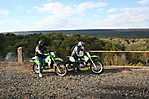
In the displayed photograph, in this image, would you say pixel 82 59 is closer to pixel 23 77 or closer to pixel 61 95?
pixel 23 77

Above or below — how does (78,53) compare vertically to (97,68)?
above

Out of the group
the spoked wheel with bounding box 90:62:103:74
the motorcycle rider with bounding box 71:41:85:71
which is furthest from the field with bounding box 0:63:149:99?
the motorcycle rider with bounding box 71:41:85:71

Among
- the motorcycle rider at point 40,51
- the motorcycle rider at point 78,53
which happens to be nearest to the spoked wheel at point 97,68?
the motorcycle rider at point 78,53

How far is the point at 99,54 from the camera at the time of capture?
76.6 ft

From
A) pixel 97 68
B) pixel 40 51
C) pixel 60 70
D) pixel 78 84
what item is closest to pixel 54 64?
pixel 60 70

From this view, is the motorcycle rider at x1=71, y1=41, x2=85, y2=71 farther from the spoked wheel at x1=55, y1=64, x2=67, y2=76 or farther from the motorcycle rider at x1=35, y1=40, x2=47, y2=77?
the motorcycle rider at x1=35, y1=40, x2=47, y2=77

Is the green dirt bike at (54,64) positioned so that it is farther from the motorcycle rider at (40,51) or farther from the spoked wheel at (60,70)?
the motorcycle rider at (40,51)

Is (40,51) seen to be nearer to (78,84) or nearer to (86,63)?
(86,63)

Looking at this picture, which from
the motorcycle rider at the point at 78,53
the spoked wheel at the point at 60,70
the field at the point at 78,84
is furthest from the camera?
the motorcycle rider at the point at 78,53

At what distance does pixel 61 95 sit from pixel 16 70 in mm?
7563

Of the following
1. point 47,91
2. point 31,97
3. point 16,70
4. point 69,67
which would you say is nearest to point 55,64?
point 69,67

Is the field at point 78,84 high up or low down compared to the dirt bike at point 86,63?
down

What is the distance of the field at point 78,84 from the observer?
13.9 metres

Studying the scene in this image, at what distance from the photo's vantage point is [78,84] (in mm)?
16359
